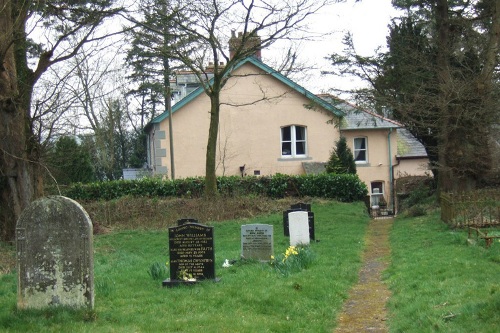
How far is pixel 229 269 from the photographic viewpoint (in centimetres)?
1305

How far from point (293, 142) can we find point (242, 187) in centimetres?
867

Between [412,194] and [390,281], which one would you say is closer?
[390,281]

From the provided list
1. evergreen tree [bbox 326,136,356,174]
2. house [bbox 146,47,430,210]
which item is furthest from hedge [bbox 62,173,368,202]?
house [bbox 146,47,430,210]

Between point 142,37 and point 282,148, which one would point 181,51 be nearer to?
point 142,37

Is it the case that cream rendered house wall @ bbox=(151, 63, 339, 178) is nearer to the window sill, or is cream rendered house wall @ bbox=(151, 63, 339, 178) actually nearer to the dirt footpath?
the window sill

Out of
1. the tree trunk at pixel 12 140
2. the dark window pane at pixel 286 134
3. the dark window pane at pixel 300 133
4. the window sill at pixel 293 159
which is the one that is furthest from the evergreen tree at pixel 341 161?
the tree trunk at pixel 12 140

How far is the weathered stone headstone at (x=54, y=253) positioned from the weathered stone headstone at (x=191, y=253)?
2.72 metres

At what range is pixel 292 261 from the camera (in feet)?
42.3

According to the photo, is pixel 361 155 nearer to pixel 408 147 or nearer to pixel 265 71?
pixel 408 147

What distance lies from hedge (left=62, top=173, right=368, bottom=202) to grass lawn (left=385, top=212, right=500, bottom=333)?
15119mm

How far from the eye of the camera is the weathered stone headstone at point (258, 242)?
13.9m

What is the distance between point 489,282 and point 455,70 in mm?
14622

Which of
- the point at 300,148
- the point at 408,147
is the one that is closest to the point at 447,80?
the point at 300,148

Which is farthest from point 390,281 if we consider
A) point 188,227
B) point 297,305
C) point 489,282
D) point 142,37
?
point 142,37
